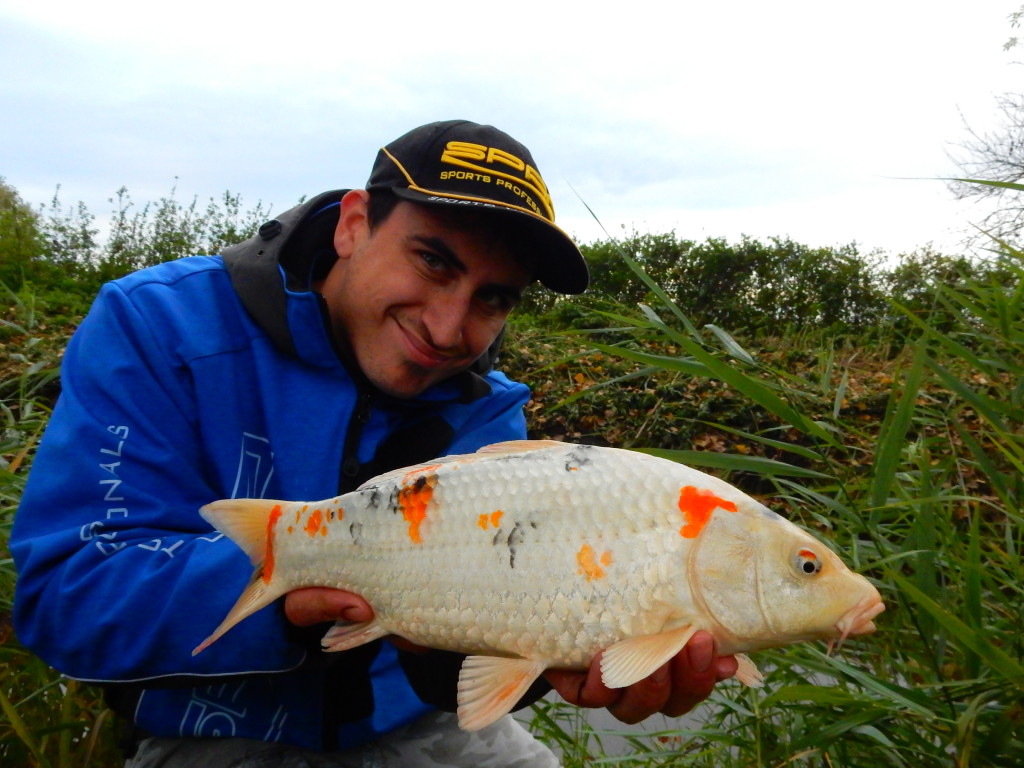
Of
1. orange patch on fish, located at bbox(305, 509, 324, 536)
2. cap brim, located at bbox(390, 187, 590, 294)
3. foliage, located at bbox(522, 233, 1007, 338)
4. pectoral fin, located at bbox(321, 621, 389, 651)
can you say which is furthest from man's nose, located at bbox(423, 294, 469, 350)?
foliage, located at bbox(522, 233, 1007, 338)

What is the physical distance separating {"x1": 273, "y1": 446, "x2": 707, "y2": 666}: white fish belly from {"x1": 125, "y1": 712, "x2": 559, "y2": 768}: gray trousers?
59 cm

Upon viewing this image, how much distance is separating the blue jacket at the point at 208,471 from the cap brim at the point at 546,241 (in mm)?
319

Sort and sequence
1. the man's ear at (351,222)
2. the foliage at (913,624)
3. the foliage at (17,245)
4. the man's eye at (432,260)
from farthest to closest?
1. the foliage at (17,245)
2. the man's ear at (351,222)
3. the man's eye at (432,260)
4. the foliage at (913,624)

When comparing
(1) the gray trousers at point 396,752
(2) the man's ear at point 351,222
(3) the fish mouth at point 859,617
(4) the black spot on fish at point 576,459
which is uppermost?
(2) the man's ear at point 351,222

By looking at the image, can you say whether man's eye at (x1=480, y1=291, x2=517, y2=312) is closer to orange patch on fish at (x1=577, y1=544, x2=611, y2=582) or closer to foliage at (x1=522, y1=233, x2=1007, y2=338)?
orange patch on fish at (x1=577, y1=544, x2=611, y2=582)

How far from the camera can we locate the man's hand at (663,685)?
120 cm

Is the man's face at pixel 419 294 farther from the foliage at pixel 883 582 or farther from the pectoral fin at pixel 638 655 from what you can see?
the pectoral fin at pixel 638 655

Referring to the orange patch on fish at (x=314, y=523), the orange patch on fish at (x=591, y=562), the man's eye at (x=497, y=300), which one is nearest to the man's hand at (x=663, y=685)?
the orange patch on fish at (x=591, y=562)

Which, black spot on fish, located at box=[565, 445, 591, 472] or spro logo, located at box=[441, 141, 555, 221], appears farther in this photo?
spro logo, located at box=[441, 141, 555, 221]

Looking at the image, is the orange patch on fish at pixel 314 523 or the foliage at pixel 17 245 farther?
the foliage at pixel 17 245

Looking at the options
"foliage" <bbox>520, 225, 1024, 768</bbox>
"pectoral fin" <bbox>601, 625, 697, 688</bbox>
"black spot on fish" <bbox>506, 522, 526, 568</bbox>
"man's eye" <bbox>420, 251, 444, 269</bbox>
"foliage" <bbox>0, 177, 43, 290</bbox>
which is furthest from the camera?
"foliage" <bbox>0, 177, 43, 290</bbox>

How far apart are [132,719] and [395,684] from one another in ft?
1.87

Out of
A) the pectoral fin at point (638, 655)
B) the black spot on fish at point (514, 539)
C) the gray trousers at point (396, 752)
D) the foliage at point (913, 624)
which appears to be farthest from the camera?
the gray trousers at point (396, 752)

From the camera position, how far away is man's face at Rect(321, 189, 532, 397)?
179 centimetres
